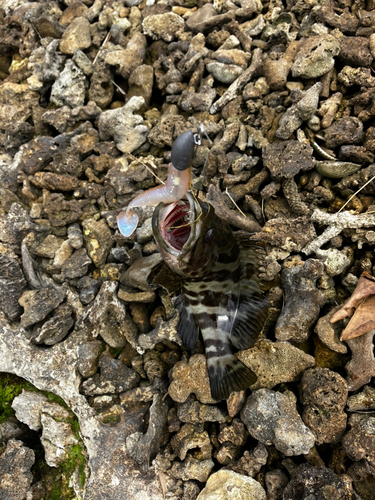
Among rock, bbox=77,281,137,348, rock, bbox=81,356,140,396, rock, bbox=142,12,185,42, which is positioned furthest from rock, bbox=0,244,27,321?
rock, bbox=142,12,185,42

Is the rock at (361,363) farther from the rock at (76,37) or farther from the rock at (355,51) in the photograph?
the rock at (76,37)

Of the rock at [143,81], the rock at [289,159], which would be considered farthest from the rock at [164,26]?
the rock at [289,159]

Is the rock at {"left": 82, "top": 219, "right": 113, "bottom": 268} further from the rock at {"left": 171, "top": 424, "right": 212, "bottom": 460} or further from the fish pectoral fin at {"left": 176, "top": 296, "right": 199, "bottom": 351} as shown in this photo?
the rock at {"left": 171, "top": 424, "right": 212, "bottom": 460}

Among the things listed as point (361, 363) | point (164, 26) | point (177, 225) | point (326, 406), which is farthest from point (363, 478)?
point (164, 26)

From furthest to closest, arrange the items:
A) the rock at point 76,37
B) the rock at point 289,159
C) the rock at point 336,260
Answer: the rock at point 76,37 < the rock at point 289,159 < the rock at point 336,260

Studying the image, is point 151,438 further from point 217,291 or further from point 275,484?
point 217,291
